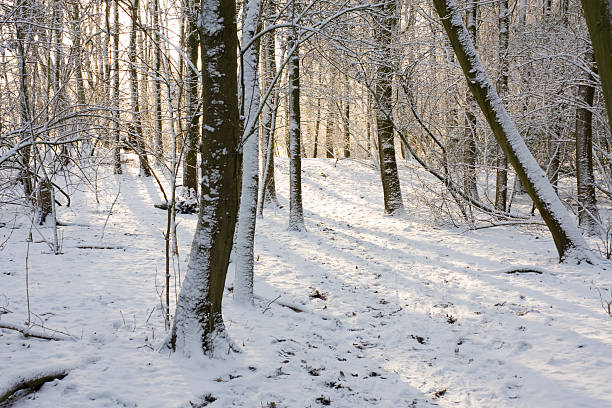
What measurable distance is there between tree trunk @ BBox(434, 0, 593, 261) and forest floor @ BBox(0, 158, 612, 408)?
1.56ft

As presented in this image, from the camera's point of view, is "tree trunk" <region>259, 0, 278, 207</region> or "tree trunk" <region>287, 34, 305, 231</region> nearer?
"tree trunk" <region>287, 34, 305, 231</region>

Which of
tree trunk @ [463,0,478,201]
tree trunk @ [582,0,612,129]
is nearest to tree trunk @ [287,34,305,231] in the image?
tree trunk @ [463,0,478,201]

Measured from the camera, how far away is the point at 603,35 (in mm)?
2008

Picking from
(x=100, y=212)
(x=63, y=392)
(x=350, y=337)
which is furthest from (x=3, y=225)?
(x=350, y=337)

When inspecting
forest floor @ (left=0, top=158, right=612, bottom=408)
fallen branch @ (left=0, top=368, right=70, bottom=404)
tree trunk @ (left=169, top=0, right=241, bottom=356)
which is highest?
tree trunk @ (left=169, top=0, right=241, bottom=356)

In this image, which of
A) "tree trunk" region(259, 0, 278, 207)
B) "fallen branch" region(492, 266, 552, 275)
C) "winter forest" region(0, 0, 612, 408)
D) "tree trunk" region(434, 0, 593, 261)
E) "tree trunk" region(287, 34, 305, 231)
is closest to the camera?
"winter forest" region(0, 0, 612, 408)

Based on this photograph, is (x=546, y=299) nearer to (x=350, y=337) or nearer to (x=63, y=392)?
(x=350, y=337)

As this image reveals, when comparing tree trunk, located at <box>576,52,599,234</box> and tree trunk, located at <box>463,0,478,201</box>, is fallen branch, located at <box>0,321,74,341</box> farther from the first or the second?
tree trunk, located at <box>576,52,599,234</box>

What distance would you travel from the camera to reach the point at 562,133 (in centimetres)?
1102

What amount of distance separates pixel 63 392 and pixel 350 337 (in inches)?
124

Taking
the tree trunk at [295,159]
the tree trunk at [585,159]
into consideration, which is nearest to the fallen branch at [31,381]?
the tree trunk at [295,159]

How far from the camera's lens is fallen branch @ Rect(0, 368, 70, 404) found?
2916 millimetres

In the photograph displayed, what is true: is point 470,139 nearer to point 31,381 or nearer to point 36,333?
point 36,333

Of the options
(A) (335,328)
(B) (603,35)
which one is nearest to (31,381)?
(A) (335,328)
